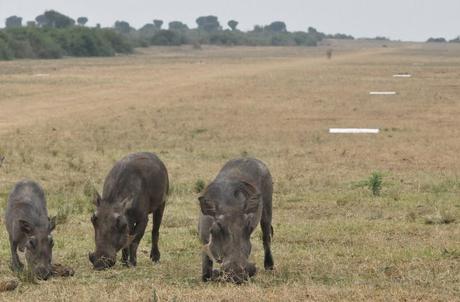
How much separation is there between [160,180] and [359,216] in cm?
489

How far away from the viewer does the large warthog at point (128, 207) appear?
11047 mm

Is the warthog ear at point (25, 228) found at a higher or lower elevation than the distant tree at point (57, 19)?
higher

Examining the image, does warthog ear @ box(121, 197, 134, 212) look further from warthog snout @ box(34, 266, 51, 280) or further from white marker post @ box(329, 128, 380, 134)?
white marker post @ box(329, 128, 380, 134)

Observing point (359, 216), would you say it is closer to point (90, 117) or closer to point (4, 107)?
point (90, 117)

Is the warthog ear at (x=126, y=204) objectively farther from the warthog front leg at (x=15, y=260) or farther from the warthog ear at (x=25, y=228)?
the warthog front leg at (x=15, y=260)

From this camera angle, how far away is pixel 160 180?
12812mm

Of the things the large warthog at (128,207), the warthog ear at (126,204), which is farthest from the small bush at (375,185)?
the warthog ear at (126,204)

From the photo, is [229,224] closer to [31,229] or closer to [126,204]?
[126,204]

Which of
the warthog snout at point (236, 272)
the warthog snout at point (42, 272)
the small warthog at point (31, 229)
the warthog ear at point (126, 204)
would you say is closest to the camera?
the warthog snout at point (236, 272)

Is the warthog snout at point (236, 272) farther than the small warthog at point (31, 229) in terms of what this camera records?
No

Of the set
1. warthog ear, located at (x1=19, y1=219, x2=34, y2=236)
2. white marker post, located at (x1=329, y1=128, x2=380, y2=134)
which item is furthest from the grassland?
warthog ear, located at (x1=19, y1=219, x2=34, y2=236)

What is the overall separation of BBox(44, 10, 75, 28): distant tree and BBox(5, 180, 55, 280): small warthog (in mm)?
186378

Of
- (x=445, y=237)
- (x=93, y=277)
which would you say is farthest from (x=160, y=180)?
(x=445, y=237)

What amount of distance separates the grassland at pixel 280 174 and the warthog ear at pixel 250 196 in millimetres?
793
